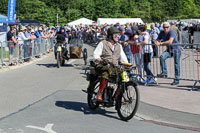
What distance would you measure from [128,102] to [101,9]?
92.3m

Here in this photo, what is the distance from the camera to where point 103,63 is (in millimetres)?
8297

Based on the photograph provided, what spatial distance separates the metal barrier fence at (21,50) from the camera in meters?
18.1

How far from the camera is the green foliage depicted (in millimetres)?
94812

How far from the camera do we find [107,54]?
8375 millimetres

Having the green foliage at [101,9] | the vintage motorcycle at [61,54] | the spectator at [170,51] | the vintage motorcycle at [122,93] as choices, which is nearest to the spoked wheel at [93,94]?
the vintage motorcycle at [122,93]

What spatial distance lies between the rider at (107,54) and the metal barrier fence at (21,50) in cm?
1000

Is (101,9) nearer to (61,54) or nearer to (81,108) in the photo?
(61,54)

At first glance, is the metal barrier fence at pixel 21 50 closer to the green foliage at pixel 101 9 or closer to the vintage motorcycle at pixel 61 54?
the vintage motorcycle at pixel 61 54

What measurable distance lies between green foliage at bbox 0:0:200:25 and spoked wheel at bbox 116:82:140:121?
277 feet

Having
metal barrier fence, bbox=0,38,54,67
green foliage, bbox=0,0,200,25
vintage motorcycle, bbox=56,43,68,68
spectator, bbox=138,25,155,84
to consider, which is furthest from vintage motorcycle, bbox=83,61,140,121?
green foliage, bbox=0,0,200,25

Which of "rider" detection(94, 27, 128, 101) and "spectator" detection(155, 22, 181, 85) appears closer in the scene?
"rider" detection(94, 27, 128, 101)

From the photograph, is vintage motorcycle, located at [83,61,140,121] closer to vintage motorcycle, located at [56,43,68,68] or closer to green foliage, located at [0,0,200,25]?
vintage motorcycle, located at [56,43,68,68]

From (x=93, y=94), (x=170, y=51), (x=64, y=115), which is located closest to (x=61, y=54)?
(x=170, y=51)

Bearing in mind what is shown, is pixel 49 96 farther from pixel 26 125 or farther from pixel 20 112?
pixel 26 125
